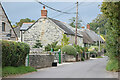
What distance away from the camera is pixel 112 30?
17172 millimetres

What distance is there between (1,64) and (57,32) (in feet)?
108

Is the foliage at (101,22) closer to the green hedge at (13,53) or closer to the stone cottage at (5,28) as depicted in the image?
the green hedge at (13,53)

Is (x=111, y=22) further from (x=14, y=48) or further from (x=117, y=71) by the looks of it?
(x=14, y=48)

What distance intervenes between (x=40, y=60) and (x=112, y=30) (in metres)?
7.99

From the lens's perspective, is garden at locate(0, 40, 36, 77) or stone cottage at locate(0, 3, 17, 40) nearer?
garden at locate(0, 40, 36, 77)

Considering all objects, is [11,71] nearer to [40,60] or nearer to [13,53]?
[13,53]

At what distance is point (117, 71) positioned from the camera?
55.2ft

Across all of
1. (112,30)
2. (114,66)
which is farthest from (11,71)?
(112,30)

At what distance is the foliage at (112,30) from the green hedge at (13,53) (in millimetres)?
6579

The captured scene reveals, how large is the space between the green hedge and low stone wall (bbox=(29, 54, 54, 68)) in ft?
7.55

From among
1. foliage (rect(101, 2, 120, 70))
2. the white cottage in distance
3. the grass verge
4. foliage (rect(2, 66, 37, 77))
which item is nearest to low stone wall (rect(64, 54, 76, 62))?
the white cottage in distance

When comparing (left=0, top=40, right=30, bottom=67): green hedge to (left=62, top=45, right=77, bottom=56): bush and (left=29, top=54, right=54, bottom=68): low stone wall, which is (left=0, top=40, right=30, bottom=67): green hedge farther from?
(left=62, top=45, right=77, bottom=56): bush

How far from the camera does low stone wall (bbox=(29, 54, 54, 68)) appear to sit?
1989 centimetres

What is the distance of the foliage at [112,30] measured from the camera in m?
16.2
